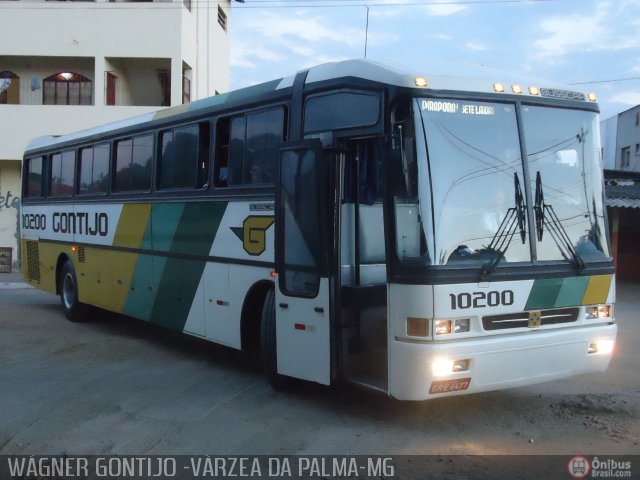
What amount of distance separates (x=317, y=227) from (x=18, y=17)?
865 inches

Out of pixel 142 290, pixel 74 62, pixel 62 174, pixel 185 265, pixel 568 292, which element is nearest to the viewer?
pixel 568 292

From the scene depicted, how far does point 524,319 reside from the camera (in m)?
6.11

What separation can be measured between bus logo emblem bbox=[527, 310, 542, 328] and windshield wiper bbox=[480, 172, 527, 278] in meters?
0.60

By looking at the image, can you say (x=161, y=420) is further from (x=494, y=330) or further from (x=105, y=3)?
(x=105, y=3)

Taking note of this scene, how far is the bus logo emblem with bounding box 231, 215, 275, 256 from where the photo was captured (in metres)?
7.54

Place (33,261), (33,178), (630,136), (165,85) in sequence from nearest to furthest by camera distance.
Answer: (33,178)
(33,261)
(165,85)
(630,136)

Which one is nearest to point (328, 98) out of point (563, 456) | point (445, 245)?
point (445, 245)

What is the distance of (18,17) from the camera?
2452 centimetres

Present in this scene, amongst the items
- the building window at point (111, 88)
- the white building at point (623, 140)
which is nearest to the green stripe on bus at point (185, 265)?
the building window at point (111, 88)

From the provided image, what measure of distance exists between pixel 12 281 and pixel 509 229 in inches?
769

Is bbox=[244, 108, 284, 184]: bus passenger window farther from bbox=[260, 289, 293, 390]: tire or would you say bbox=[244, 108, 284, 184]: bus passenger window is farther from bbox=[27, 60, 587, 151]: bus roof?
bbox=[260, 289, 293, 390]: tire

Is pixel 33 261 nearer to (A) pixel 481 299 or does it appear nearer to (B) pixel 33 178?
(B) pixel 33 178

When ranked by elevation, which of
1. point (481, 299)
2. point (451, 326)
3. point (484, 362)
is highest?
point (481, 299)

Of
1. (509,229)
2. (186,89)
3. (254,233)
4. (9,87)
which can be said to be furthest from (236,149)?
(9,87)
